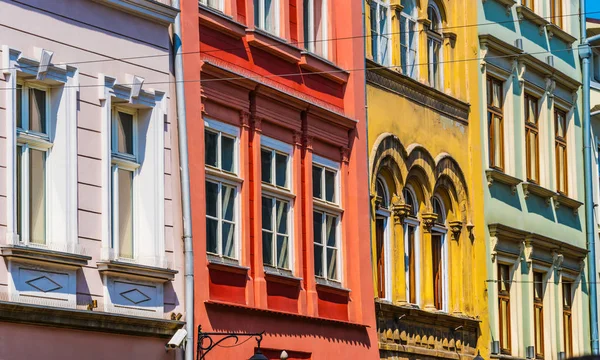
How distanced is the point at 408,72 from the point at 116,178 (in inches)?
364

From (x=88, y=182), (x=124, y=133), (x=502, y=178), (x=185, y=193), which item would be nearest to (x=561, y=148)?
(x=502, y=178)

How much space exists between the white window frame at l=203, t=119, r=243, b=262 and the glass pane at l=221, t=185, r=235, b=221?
39 millimetres

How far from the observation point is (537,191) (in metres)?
28.8

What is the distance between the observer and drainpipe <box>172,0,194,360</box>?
17.3 meters

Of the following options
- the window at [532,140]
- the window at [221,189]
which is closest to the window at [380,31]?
the window at [221,189]

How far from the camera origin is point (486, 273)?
26.5 meters

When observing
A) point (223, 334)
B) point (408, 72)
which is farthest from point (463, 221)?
point (223, 334)

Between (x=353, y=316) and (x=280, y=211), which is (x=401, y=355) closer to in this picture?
(x=353, y=316)

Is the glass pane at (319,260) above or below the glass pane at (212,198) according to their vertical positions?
below

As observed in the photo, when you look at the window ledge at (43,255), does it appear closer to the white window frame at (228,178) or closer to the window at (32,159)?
the window at (32,159)

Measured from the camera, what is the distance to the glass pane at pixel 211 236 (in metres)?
18.4

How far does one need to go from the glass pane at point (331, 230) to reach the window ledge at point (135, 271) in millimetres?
4821

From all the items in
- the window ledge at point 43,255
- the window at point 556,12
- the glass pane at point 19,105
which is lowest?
the window ledge at point 43,255

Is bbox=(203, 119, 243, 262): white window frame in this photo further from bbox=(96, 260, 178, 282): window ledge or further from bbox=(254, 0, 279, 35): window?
bbox=(254, 0, 279, 35): window
